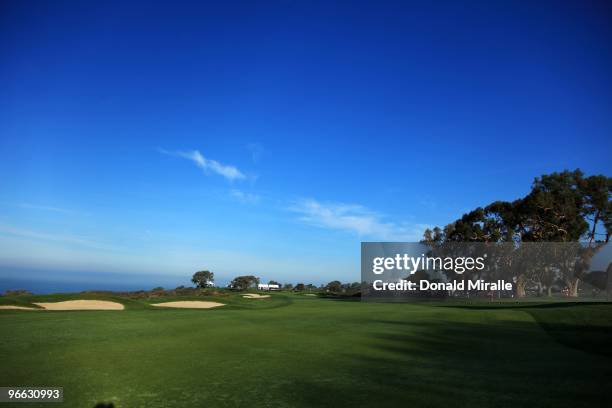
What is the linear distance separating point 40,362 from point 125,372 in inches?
101

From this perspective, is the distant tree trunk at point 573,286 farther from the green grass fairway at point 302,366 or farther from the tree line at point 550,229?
the green grass fairway at point 302,366

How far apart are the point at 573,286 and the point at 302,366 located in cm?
6195

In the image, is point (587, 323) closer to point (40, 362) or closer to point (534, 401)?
point (534, 401)

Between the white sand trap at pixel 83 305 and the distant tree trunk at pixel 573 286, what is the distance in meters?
60.0

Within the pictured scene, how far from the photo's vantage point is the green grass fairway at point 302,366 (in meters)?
7.07

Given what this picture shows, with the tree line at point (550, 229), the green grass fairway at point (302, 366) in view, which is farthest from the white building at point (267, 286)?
the green grass fairway at point (302, 366)

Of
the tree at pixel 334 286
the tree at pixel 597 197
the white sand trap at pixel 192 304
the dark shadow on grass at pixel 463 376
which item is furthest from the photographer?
the tree at pixel 334 286

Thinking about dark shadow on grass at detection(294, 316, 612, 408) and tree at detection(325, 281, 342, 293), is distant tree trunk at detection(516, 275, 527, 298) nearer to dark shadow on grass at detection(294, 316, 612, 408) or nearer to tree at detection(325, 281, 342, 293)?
tree at detection(325, 281, 342, 293)

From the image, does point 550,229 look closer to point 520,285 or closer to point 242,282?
point 520,285

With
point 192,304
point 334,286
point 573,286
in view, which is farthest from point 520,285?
point 192,304

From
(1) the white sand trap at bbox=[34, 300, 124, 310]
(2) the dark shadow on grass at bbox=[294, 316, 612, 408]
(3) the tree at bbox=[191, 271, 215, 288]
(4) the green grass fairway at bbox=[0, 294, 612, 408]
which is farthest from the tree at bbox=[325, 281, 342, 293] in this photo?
(2) the dark shadow on grass at bbox=[294, 316, 612, 408]

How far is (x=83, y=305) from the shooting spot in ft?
91.6

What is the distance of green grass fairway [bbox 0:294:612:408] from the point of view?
7.07 m

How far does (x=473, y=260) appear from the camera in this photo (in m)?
60.5
